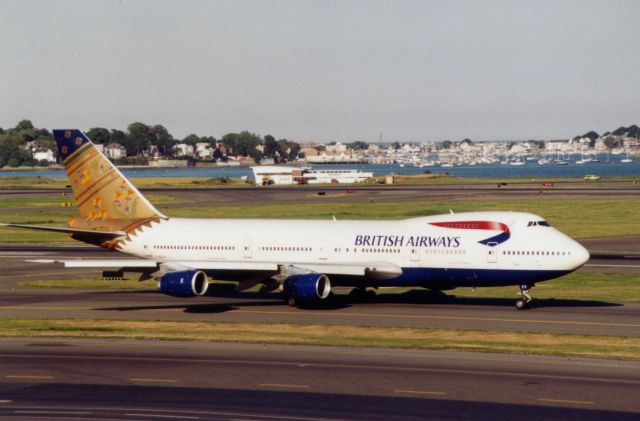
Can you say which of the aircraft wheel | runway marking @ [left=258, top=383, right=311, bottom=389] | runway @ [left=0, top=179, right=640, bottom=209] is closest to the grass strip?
the aircraft wheel

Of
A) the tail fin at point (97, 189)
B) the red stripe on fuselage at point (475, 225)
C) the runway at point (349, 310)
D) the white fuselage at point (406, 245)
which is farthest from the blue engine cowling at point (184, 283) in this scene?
the red stripe on fuselage at point (475, 225)

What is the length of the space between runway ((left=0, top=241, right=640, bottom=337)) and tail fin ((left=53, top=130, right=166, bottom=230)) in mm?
4696

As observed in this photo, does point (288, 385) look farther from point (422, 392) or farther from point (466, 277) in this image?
point (466, 277)

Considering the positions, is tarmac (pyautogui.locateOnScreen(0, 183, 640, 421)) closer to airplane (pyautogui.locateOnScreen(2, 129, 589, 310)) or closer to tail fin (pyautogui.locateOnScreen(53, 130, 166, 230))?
airplane (pyautogui.locateOnScreen(2, 129, 589, 310))

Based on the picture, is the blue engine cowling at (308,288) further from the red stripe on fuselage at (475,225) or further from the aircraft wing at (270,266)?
the red stripe on fuselage at (475,225)

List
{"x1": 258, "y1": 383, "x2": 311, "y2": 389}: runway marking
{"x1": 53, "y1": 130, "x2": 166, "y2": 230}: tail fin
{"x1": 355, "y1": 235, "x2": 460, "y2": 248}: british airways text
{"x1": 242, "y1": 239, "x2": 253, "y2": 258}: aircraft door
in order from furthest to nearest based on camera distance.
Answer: {"x1": 53, "y1": 130, "x2": 166, "y2": 230}: tail fin → {"x1": 242, "y1": 239, "x2": 253, "y2": 258}: aircraft door → {"x1": 355, "y1": 235, "x2": 460, "y2": 248}: british airways text → {"x1": 258, "y1": 383, "x2": 311, "y2": 389}: runway marking

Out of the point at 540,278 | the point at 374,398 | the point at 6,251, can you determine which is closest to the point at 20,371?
the point at 374,398

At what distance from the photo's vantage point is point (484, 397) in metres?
31.0

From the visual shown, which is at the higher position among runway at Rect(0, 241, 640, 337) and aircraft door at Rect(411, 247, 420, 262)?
aircraft door at Rect(411, 247, 420, 262)

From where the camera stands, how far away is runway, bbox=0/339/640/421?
1154 inches

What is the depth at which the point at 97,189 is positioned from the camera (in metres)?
59.9

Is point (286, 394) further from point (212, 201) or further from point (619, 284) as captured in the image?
point (212, 201)

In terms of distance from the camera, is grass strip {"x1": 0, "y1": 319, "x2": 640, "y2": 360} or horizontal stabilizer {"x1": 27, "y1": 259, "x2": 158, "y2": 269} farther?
horizontal stabilizer {"x1": 27, "y1": 259, "x2": 158, "y2": 269}

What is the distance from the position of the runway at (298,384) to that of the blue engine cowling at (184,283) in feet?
32.1
